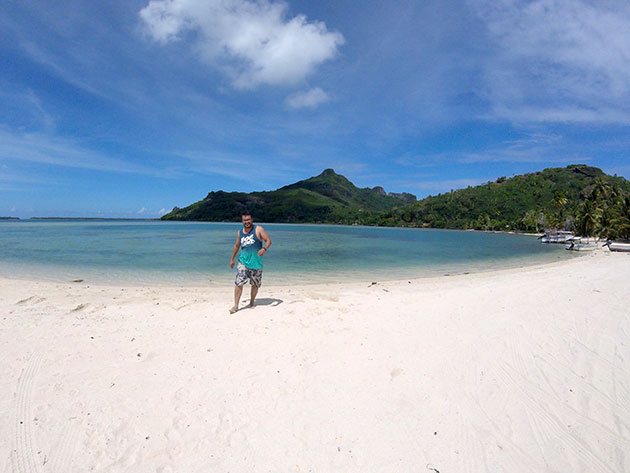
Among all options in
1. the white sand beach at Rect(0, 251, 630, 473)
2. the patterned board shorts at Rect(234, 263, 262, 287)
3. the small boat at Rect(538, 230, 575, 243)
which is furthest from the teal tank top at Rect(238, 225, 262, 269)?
the small boat at Rect(538, 230, 575, 243)

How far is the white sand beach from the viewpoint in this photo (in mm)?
3139

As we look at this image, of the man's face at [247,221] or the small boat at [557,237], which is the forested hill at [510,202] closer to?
the small boat at [557,237]

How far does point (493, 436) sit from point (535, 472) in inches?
17.9

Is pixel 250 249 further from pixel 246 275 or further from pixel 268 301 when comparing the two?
pixel 268 301

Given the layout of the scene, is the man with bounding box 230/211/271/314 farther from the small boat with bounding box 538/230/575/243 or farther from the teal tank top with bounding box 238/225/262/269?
the small boat with bounding box 538/230/575/243

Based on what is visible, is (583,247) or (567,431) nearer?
(567,431)

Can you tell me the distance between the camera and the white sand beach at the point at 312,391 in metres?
3.14

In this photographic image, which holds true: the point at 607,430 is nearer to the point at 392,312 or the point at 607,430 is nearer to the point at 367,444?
the point at 367,444

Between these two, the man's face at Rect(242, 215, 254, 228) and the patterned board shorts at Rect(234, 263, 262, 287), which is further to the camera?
the patterned board shorts at Rect(234, 263, 262, 287)

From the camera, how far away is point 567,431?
3.48 m

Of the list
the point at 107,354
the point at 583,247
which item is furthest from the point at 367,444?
the point at 583,247

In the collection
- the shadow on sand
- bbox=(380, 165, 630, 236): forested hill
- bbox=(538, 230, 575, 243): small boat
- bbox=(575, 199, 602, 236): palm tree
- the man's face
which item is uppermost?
bbox=(380, 165, 630, 236): forested hill

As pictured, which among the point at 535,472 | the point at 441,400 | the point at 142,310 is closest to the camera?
the point at 535,472

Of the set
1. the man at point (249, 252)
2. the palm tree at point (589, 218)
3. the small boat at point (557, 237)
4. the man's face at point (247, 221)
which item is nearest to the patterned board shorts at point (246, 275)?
the man at point (249, 252)
